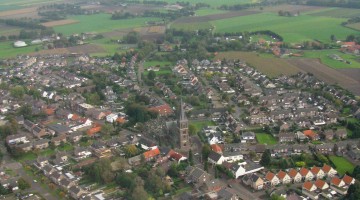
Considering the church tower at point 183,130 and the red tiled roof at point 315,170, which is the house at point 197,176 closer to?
the church tower at point 183,130

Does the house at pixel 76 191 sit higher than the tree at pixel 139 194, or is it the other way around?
the tree at pixel 139 194

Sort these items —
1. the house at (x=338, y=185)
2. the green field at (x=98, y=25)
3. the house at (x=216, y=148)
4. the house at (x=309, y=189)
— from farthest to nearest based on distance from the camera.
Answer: the green field at (x=98, y=25) → the house at (x=216, y=148) → the house at (x=338, y=185) → the house at (x=309, y=189)

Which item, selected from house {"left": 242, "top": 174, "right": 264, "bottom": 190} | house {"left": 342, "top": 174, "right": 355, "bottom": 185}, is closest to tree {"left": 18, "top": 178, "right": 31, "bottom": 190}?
house {"left": 242, "top": 174, "right": 264, "bottom": 190}

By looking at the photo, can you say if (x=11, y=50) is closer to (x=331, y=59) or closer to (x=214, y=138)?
(x=331, y=59)

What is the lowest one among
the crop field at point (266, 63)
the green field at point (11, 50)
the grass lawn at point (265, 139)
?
the grass lawn at point (265, 139)

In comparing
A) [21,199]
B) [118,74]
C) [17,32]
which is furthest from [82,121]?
[17,32]

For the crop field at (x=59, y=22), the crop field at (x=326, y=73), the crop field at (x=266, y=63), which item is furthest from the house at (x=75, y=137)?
the crop field at (x=59, y=22)

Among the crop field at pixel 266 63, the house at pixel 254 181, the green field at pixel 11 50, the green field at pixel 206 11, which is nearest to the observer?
the house at pixel 254 181

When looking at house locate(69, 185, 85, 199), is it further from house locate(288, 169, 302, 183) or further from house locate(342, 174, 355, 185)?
house locate(342, 174, 355, 185)
